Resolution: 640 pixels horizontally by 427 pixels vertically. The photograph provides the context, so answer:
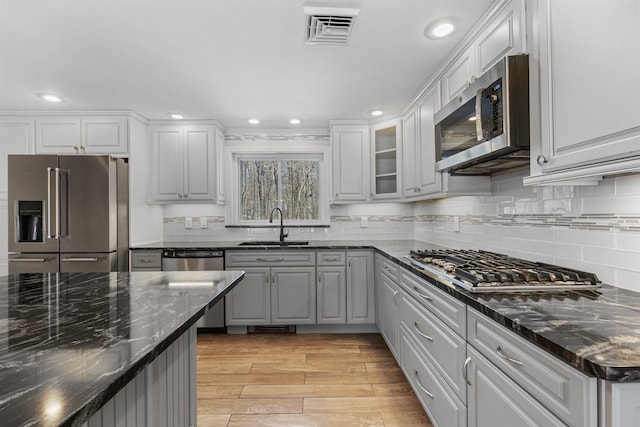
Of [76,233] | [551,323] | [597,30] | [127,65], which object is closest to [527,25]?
[597,30]

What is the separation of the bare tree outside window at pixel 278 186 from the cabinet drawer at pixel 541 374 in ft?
9.49

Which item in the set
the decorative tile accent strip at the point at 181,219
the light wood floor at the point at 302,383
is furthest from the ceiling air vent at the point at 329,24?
the decorative tile accent strip at the point at 181,219

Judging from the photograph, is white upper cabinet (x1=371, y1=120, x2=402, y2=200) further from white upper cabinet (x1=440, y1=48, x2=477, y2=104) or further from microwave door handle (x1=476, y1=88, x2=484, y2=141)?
microwave door handle (x1=476, y1=88, x2=484, y2=141)

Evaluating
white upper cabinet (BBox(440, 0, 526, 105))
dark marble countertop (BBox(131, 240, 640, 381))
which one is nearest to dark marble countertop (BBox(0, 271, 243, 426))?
dark marble countertop (BBox(131, 240, 640, 381))

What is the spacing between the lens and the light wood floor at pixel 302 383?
75.0 inches

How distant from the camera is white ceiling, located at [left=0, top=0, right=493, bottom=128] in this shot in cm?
167

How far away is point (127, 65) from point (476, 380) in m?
2.83

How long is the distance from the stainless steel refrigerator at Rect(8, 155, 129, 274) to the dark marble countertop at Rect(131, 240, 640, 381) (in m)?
3.08

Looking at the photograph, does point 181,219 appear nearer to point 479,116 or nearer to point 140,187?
point 140,187

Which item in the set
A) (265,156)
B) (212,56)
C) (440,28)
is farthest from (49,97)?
(440,28)

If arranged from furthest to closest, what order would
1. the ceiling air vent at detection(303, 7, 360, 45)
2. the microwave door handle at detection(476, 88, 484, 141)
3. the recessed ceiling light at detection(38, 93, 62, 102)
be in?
the recessed ceiling light at detection(38, 93, 62, 102)
the ceiling air vent at detection(303, 7, 360, 45)
the microwave door handle at detection(476, 88, 484, 141)

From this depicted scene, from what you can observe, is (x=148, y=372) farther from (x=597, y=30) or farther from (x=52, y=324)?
(x=597, y=30)

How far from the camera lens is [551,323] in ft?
2.98

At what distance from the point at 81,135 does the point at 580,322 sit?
4.06 meters
